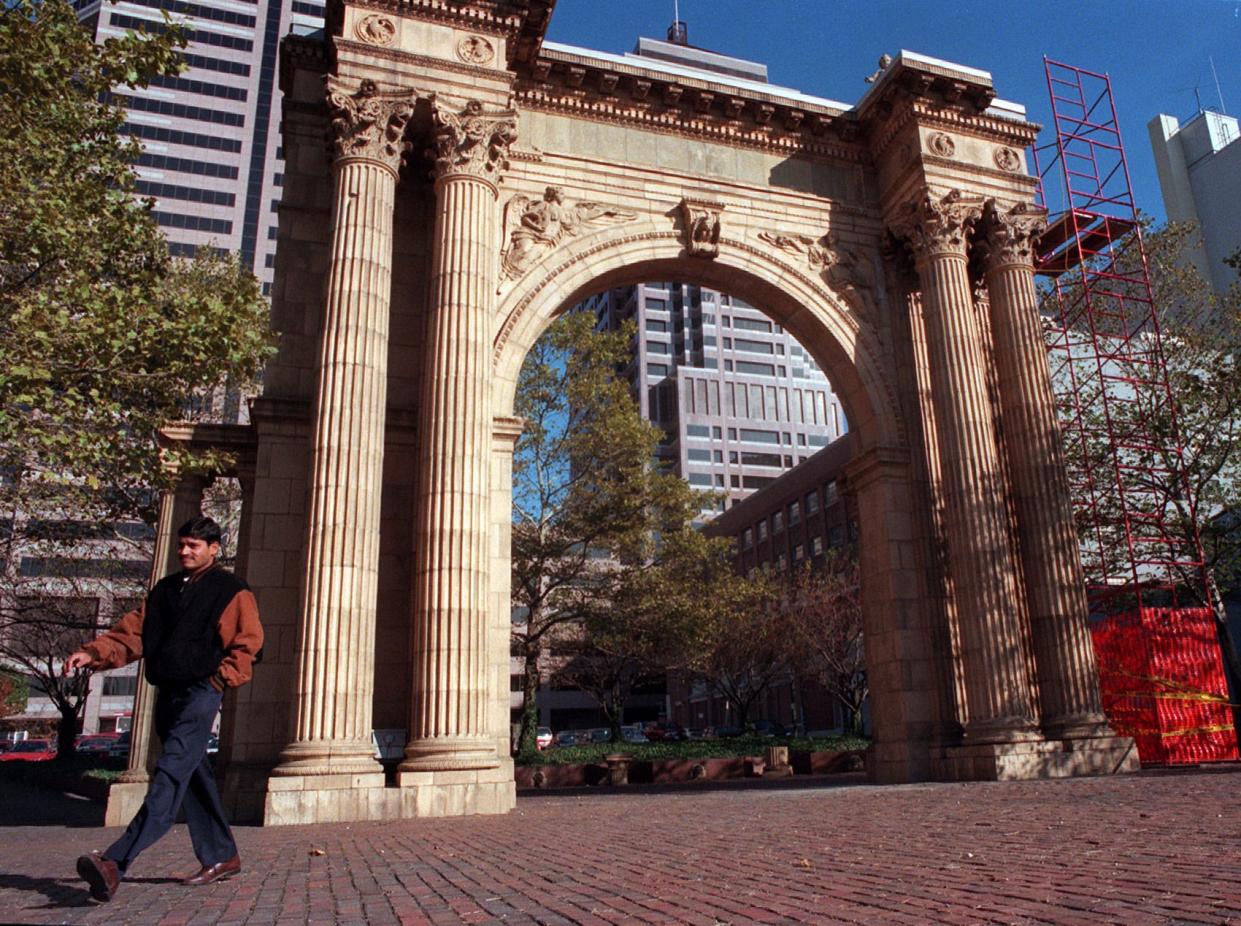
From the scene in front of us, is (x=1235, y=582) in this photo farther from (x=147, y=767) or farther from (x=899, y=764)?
(x=147, y=767)

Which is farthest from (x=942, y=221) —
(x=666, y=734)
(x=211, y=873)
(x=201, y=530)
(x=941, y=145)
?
(x=666, y=734)

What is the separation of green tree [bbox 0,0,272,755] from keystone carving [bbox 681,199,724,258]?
27.7ft

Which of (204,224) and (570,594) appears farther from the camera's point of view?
(204,224)

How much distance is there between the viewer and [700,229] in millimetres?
19688

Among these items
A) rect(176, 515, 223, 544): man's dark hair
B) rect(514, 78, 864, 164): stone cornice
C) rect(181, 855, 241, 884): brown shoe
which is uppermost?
rect(514, 78, 864, 164): stone cornice

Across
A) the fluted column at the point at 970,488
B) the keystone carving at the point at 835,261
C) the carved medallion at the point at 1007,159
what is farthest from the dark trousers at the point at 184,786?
the carved medallion at the point at 1007,159

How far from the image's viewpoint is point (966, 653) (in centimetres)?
1792

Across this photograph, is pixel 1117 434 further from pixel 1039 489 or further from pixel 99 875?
pixel 99 875

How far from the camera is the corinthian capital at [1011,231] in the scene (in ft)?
66.4

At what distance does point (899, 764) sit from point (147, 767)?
12753 mm

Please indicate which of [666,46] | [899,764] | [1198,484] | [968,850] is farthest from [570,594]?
[666,46]

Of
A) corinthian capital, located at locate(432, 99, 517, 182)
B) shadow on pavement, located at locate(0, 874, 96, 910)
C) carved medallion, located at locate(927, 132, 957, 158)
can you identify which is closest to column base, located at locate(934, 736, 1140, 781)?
carved medallion, located at locate(927, 132, 957, 158)

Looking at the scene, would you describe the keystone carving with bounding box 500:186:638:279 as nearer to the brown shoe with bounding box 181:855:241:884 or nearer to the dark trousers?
the dark trousers

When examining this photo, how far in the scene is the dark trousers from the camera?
547 centimetres
